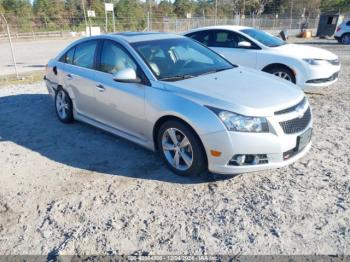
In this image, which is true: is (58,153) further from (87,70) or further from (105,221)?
(105,221)

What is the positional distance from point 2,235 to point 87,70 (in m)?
2.70

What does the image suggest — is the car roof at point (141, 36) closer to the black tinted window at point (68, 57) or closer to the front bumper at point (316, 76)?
the black tinted window at point (68, 57)

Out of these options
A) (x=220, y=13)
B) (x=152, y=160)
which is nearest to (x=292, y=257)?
(x=152, y=160)

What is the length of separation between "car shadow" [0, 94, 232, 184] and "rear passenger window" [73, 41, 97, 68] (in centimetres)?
111

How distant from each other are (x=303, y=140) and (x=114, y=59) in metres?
2.66

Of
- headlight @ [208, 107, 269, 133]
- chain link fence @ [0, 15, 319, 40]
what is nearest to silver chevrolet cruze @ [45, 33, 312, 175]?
headlight @ [208, 107, 269, 133]

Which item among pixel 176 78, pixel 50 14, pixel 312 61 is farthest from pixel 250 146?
pixel 50 14

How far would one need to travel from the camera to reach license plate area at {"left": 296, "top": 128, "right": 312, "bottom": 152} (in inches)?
139

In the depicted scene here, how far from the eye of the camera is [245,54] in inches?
300

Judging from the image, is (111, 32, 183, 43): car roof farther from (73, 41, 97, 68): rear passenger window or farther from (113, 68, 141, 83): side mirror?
(113, 68, 141, 83): side mirror

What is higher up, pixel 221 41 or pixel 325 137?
pixel 221 41

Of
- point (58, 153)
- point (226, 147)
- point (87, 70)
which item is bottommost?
point (58, 153)

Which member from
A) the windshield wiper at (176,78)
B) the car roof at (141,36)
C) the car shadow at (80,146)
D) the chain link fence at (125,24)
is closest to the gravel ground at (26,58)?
the car shadow at (80,146)

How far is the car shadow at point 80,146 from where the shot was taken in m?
4.04
